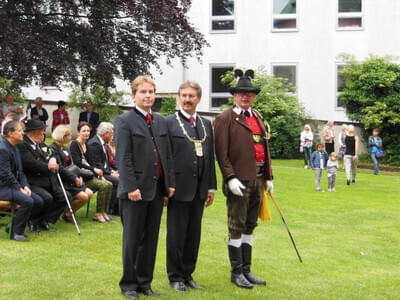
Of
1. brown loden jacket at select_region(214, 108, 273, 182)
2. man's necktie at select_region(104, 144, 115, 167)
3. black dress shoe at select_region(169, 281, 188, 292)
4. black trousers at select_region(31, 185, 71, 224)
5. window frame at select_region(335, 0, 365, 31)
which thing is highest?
window frame at select_region(335, 0, 365, 31)

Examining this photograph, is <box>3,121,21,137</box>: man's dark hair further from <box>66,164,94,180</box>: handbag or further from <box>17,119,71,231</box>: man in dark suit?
<box>66,164,94,180</box>: handbag

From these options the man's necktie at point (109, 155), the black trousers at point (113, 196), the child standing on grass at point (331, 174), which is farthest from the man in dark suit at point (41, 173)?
the child standing on grass at point (331, 174)

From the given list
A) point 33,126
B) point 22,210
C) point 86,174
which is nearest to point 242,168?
point 22,210

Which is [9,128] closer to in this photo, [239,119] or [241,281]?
[239,119]

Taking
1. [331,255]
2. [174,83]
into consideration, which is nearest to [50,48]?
[331,255]

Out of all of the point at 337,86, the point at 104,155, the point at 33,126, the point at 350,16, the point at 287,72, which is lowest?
the point at 104,155

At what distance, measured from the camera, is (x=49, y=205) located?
9.37 meters

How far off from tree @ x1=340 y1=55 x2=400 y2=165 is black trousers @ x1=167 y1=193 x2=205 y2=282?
64.5 ft

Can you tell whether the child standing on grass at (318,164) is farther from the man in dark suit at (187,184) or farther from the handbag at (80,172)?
the man in dark suit at (187,184)

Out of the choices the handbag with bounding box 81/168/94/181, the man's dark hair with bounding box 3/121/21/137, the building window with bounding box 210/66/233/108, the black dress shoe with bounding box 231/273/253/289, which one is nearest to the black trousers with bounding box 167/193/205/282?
the black dress shoe with bounding box 231/273/253/289

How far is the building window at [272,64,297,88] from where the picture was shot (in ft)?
95.3

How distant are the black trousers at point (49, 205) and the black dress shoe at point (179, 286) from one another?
11.3 feet

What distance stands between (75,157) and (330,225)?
174 inches

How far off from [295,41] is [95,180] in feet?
65.8
